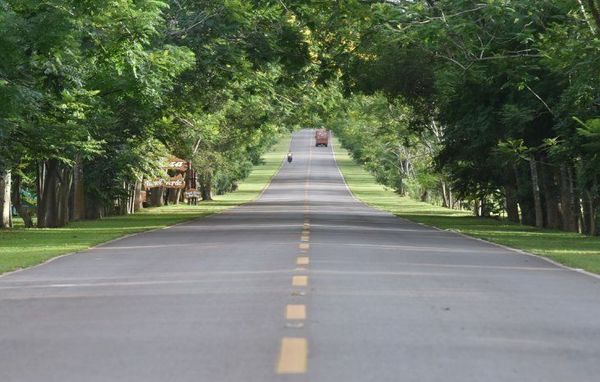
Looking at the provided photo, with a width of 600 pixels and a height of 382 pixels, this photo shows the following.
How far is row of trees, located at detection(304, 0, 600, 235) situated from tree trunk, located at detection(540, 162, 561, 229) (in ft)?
0.15

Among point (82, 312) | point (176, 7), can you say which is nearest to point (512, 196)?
point (176, 7)

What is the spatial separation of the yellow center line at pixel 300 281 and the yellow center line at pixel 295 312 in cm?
244

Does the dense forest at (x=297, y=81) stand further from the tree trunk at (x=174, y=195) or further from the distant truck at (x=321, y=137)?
the distant truck at (x=321, y=137)

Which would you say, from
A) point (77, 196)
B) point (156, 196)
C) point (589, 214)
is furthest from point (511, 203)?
point (156, 196)

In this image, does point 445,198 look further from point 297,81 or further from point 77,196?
point 297,81

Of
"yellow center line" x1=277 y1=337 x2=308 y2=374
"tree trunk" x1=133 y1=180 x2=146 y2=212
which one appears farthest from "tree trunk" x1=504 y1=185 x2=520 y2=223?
"yellow center line" x1=277 y1=337 x2=308 y2=374

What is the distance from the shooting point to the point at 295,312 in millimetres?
11859

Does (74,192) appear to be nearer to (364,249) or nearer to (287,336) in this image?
(364,249)

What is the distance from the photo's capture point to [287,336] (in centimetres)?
1018

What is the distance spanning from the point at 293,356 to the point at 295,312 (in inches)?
110

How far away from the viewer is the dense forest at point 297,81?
25.5 metres

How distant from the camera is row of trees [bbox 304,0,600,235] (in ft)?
86.9

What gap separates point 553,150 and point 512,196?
1205cm

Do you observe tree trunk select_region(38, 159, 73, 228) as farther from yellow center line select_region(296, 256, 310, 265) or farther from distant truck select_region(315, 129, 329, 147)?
distant truck select_region(315, 129, 329, 147)
